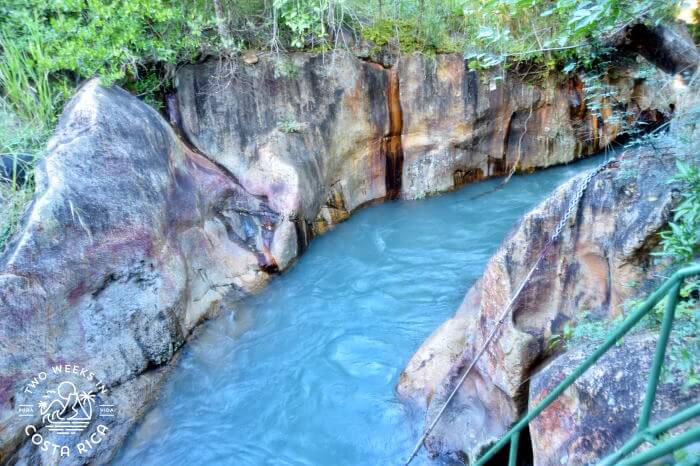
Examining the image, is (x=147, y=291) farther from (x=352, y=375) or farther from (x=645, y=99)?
(x=645, y=99)

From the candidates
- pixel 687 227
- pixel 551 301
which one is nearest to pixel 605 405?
pixel 687 227

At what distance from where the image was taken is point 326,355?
5383 millimetres

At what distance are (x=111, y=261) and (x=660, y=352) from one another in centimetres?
472

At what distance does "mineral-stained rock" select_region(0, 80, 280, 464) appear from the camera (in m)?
3.88

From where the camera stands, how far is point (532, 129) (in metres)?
9.78

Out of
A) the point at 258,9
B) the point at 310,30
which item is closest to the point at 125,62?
the point at 258,9

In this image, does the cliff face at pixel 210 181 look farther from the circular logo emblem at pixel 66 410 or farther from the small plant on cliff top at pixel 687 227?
the small plant on cliff top at pixel 687 227

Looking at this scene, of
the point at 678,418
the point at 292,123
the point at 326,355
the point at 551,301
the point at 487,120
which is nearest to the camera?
the point at 678,418

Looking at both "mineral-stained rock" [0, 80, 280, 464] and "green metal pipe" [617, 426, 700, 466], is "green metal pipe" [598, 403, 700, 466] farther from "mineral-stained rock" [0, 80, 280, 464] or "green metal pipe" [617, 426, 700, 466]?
"mineral-stained rock" [0, 80, 280, 464]

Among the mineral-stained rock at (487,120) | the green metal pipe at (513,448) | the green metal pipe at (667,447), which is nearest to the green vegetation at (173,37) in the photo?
the mineral-stained rock at (487,120)

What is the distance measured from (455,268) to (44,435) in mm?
5161

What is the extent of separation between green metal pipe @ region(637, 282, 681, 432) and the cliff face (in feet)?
7.34

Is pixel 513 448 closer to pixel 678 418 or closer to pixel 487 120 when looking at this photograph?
pixel 678 418

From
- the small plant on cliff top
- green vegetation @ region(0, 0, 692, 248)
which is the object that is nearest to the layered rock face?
the small plant on cliff top
